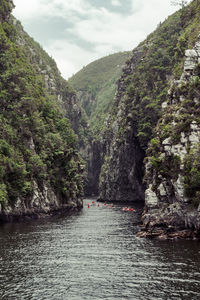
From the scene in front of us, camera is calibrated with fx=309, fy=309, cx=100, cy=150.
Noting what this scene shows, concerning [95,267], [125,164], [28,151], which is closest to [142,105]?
[125,164]

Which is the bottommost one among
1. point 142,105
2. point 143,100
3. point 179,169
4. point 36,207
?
point 36,207

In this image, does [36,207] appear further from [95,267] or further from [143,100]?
[143,100]

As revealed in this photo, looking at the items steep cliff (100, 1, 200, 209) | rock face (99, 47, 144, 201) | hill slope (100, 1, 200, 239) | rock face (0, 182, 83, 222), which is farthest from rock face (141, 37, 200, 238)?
rock face (99, 47, 144, 201)

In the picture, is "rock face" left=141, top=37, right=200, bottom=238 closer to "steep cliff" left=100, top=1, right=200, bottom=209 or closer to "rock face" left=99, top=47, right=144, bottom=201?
"steep cliff" left=100, top=1, right=200, bottom=209

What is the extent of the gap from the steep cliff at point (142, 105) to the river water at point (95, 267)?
55756 millimetres

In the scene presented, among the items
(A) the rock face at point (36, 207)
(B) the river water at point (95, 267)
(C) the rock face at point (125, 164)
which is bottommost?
(B) the river water at point (95, 267)

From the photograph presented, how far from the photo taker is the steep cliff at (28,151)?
61938 mm

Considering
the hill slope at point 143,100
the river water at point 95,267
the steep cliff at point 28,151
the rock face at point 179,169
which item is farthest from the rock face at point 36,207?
the rock face at point 179,169

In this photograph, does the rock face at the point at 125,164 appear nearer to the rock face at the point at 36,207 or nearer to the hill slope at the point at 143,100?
the hill slope at the point at 143,100

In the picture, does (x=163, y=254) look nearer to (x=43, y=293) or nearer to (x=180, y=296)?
(x=180, y=296)

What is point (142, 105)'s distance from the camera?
341 ft

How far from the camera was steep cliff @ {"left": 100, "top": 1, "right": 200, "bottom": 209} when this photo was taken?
318 feet

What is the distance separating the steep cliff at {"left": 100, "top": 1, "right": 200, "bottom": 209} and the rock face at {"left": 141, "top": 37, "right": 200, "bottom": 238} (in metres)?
35.2

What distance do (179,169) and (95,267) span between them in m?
22.5
